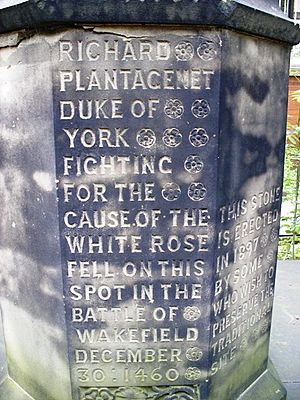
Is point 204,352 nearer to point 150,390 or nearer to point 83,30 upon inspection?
point 150,390

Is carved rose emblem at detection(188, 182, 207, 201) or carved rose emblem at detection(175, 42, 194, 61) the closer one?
carved rose emblem at detection(175, 42, 194, 61)

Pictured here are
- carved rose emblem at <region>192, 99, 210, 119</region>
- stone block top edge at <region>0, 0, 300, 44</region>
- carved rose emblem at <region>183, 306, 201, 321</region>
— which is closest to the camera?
stone block top edge at <region>0, 0, 300, 44</region>

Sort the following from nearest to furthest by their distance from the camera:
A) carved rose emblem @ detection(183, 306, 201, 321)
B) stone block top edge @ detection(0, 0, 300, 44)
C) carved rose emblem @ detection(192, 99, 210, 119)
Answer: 1. stone block top edge @ detection(0, 0, 300, 44)
2. carved rose emblem @ detection(192, 99, 210, 119)
3. carved rose emblem @ detection(183, 306, 201, 321)

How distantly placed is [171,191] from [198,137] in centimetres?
22

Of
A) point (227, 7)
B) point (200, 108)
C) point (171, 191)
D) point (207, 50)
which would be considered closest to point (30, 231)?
point (171, 191)

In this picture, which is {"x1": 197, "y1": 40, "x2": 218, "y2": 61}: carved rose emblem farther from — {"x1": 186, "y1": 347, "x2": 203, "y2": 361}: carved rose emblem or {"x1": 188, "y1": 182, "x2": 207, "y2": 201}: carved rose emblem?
{"x1": 186, "y1": 347, "x2": 203, "y2": 361}: carved rose emblem

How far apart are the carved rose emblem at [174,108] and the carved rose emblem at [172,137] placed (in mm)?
49

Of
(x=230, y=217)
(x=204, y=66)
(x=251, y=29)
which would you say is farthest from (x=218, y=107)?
(x=230, y=217)

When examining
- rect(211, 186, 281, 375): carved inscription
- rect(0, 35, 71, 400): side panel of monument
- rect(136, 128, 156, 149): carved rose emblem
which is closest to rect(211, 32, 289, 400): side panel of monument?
rect(211, 186, 281, 375): carved inscription

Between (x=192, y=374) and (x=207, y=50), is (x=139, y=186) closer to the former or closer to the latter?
(x=207, y=50)

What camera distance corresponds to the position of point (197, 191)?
4.94 ft

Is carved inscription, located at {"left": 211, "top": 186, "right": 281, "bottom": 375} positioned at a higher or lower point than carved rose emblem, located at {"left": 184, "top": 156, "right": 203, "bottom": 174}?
lower

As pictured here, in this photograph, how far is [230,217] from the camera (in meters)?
1.61

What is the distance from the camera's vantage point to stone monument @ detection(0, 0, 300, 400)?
1.39 metres
